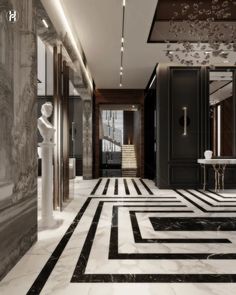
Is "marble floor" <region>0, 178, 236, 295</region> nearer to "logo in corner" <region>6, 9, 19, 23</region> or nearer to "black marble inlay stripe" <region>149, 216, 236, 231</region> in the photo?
"black marble inlay stripe" <region>149, 216, 236, 231</region>

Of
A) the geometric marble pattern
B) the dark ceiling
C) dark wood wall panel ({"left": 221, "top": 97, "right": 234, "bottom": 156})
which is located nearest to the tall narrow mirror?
dark wood wall panel ({"left": 221, "top": 97, "right": 234, "bottom": 156})

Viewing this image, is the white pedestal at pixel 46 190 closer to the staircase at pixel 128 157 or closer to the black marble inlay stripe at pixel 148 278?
the black marble inlay stripe at pixel 148 278

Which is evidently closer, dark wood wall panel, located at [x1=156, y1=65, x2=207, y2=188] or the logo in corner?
the logo in corner

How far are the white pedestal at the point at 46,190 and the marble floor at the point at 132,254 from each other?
8.2 inches

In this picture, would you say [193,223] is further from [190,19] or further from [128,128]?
[128,128]

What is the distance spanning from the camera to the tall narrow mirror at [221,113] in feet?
27.8

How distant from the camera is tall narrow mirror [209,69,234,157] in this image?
333 inches

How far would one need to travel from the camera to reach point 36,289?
7.80 ft

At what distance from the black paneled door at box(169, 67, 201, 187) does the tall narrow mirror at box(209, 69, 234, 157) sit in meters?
0.41

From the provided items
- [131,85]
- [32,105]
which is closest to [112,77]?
[131,85]

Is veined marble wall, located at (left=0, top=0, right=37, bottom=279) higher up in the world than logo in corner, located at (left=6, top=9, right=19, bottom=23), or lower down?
lower down

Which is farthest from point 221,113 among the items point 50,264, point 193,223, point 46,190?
point 50,264

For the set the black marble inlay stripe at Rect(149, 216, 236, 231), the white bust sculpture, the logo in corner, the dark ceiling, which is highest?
the dark ceiling

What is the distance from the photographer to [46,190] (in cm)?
436
